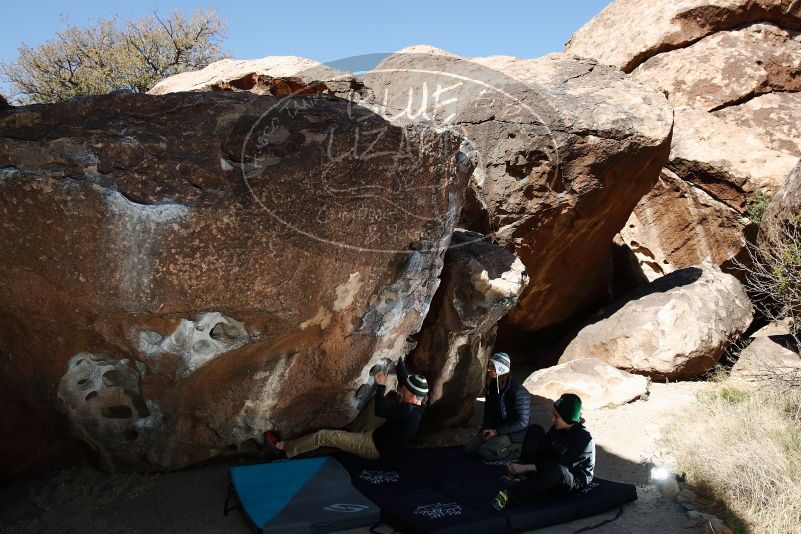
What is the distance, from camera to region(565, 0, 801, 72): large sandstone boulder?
8.75 metres

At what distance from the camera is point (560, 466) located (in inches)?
142

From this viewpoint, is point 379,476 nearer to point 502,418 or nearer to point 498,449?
point 498,449

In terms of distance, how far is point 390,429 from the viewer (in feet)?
13.6

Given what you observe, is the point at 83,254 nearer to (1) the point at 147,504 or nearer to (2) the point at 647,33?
(1) the point at 147,504

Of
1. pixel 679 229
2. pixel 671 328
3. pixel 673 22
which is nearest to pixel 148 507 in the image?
pixel 671 328

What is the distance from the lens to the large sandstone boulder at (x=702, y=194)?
736cm

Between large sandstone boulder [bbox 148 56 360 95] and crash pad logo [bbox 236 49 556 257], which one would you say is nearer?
crash pad logo [bbox 236 49 556 257]

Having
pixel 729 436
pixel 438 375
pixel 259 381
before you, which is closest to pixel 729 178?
pixel 729 436

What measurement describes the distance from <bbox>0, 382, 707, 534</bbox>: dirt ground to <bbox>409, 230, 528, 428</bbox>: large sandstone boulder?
3.87ft

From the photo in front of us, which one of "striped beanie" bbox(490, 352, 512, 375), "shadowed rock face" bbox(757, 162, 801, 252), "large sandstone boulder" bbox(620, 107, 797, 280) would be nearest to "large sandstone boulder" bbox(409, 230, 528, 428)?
"striped beanie" bbox(490, 352, 512, 375)

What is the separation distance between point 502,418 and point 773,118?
576cm

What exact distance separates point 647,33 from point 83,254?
7.95 metres

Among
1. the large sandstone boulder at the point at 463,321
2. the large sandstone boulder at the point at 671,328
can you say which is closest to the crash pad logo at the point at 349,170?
the large sandstone boulder at the point at 463,321

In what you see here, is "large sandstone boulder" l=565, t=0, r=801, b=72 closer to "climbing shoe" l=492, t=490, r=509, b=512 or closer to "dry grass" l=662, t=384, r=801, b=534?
"dry grass" l=662, t=384, r=801, b=534
